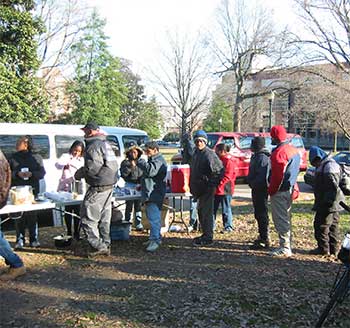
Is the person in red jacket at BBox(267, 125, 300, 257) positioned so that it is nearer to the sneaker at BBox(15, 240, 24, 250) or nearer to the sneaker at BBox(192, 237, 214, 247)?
the sneaker at BBox(192, 237, 214, 247)

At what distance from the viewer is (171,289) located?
496 centimetres

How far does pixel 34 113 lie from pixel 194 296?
47.5ft

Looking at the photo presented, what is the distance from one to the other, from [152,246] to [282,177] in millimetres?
2266

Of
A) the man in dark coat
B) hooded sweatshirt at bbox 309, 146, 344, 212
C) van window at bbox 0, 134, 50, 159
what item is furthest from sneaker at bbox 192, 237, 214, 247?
van window at bbox 0, 134, 50, 159

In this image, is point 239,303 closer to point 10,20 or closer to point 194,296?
point 194,296

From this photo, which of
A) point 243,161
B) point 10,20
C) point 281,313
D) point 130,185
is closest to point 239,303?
point 281,313

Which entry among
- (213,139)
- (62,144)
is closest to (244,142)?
(213,139)

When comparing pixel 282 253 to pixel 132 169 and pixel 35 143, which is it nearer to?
pixel 132 169

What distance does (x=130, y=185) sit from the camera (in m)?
7.88

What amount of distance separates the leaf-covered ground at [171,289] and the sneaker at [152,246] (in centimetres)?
11

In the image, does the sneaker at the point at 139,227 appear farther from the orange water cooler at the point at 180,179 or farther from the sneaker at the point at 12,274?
the sneaker at the point at 12,274

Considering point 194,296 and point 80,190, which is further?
point 80,190

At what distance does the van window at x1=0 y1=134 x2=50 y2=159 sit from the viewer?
919cm

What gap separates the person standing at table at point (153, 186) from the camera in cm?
649
